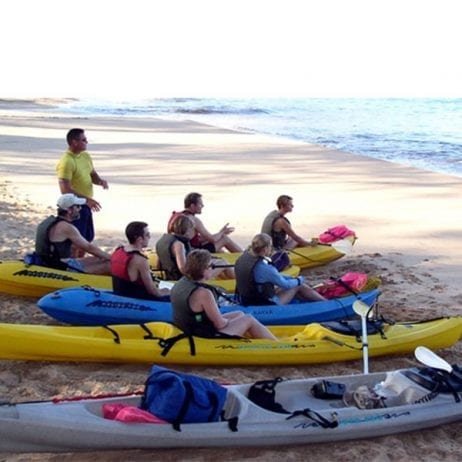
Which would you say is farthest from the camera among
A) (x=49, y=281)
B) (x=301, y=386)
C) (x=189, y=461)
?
(x=49, y=281)

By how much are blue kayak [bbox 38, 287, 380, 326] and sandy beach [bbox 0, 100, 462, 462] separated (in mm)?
627

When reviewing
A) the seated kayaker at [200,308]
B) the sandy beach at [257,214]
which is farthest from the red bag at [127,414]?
the seated kayaker at [200,308]

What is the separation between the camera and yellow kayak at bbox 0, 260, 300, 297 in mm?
7324

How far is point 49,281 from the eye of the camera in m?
7.34

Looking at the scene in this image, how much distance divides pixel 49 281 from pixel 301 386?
126 inches

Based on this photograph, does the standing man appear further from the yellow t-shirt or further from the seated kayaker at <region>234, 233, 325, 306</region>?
the seated kayaker at <region>234, 233, 325, 306</region>

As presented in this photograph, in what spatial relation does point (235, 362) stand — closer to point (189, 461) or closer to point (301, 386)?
point (301, 386)

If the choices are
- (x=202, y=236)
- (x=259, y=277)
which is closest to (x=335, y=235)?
(x=202, y=236)

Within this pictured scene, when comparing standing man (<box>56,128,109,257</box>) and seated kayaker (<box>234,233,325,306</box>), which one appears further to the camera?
standing man (<box>56,128,109,257</box>)

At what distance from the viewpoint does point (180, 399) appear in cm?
435

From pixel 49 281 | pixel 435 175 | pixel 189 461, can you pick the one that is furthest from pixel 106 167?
pixel 189 461

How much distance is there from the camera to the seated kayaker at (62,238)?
24.0ft

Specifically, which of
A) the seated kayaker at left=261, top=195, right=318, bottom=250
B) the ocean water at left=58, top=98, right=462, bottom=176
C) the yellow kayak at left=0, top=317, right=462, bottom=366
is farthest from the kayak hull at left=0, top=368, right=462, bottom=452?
the ocean water at left=58, top=98, right=462, bottom=176

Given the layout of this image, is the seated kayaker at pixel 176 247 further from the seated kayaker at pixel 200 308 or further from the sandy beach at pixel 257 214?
the seated kayaker at pixel 200 308
